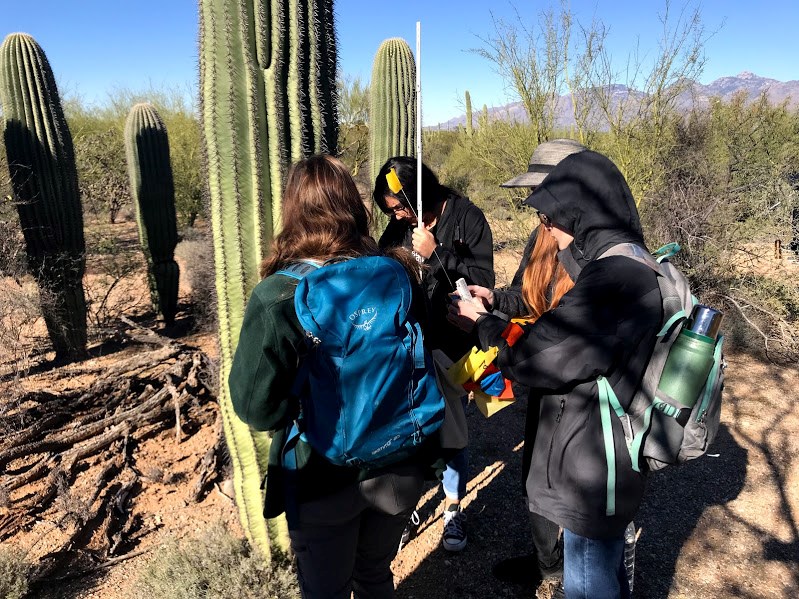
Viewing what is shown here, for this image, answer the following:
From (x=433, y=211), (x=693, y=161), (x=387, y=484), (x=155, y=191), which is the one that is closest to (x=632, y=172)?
(x=693, y=161)

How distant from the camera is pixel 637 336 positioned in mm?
1521

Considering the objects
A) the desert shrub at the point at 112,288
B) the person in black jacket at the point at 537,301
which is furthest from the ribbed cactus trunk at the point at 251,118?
the desert shrub at the point at 112,288

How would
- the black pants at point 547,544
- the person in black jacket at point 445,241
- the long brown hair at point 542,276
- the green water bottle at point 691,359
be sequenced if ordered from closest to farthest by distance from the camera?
1. the green water bottle at point 691,359
2. the long brown hair at point 542,276
3. the black pants at point 547,544
4. the person in black jacket at point 445,241

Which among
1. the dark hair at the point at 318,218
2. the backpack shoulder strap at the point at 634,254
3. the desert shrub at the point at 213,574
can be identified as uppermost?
the dark hair at the point at 318,218

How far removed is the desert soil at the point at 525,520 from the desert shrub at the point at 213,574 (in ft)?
0.84

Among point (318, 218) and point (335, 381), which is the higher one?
point (318, 218)

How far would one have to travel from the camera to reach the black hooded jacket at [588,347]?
5.00ft

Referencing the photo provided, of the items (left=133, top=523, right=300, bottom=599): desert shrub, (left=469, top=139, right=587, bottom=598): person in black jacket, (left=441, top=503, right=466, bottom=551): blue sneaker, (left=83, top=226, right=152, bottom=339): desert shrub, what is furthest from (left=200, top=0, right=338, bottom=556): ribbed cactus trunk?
(left=83, top=226, right=152, bottom=339): desert shrub

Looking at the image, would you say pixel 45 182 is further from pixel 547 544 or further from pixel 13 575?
pixel 547 544

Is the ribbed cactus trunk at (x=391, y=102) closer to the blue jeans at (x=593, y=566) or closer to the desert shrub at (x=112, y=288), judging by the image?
the desert shrub at (x=112, y=288)

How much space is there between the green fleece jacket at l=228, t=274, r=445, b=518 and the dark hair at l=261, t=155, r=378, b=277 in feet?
0.50

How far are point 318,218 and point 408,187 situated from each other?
1.16 meters

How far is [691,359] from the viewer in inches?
59.5

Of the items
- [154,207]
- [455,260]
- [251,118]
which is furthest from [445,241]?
[154,207]
